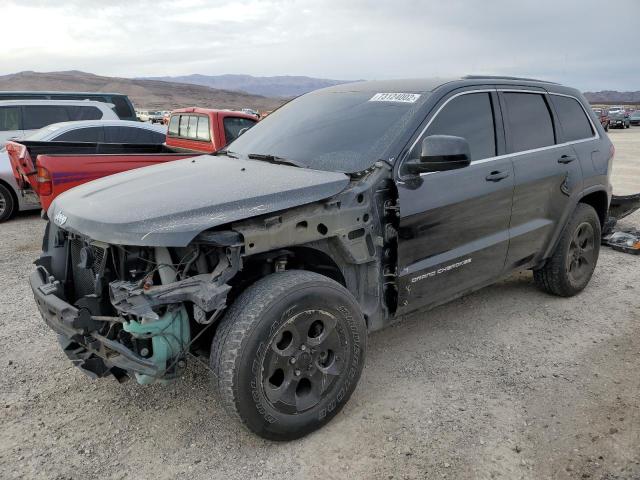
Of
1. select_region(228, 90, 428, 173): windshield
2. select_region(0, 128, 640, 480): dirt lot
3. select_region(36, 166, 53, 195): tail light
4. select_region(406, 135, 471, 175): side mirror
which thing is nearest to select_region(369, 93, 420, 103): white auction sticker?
select_region(228, 90, 428, 173): windshield

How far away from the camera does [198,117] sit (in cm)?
930

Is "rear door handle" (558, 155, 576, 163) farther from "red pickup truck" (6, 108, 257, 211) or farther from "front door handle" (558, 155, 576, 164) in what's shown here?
"red pickup truck" (6, 108, 257, 211)

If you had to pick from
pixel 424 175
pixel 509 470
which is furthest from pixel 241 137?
pixel 509 470

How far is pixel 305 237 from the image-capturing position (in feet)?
9.07

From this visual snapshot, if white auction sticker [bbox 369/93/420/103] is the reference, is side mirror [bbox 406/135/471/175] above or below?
below

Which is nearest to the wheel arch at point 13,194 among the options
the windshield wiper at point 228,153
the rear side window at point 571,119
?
the windshield wiper at point 228,153

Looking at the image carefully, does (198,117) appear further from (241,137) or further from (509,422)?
(509,422)

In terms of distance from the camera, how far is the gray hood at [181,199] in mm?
2398

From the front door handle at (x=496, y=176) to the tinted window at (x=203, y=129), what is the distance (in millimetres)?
6209

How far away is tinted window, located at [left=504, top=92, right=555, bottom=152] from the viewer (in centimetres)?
397

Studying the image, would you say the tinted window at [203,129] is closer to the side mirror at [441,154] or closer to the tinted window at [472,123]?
the tinted window at [472,123]

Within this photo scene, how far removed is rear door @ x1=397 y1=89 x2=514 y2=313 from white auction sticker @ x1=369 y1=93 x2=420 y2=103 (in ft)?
0.63

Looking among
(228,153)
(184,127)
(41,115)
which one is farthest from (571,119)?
(41,115)

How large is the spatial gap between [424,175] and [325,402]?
1467mm
